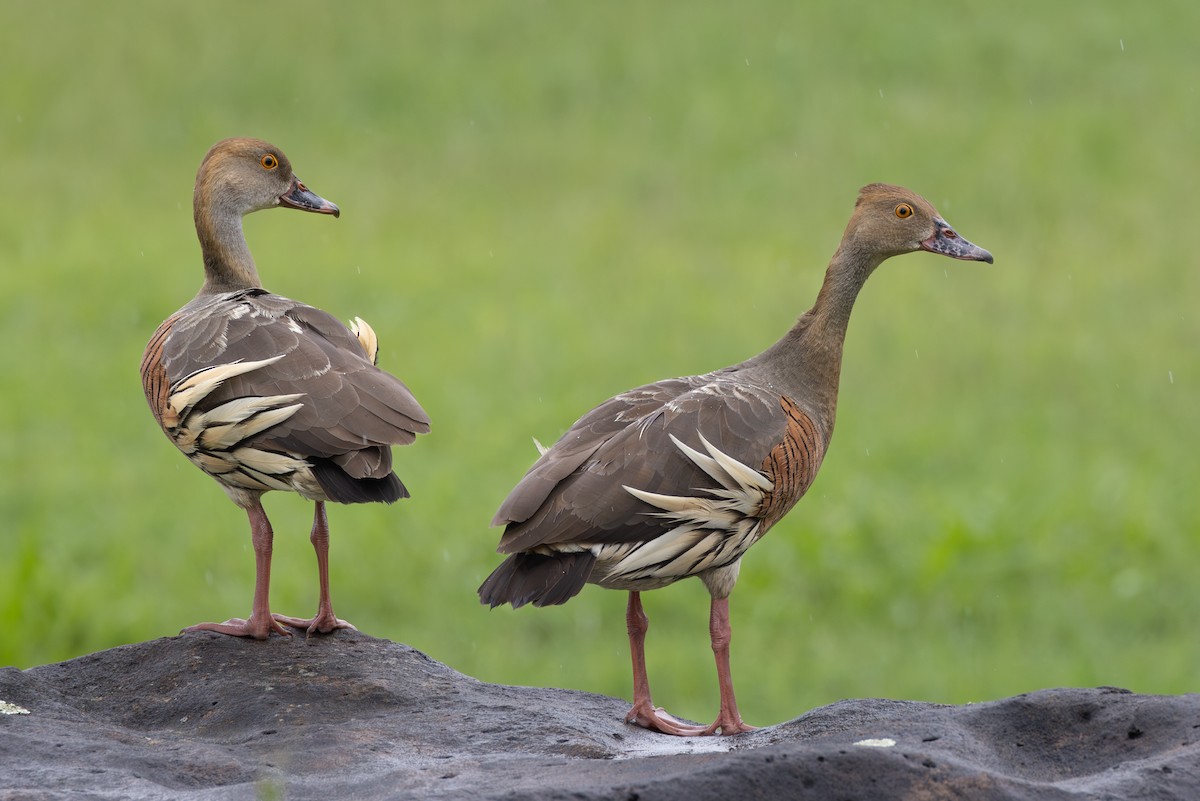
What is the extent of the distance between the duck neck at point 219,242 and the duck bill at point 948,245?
10.4ft

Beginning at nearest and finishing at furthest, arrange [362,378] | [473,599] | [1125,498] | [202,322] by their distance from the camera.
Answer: [362,378] → [202,322] → [473,599] → [1125,498]

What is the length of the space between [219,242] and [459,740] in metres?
3.00

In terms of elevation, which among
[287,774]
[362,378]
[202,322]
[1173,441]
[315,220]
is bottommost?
[287,774]

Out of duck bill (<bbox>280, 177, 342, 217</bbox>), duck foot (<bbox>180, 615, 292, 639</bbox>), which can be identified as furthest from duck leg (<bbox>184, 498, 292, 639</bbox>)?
duck bill (<bbox>280, 177, 342, 217</bbox>)

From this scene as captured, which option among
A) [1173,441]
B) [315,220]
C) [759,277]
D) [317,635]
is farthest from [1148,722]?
[315,220]

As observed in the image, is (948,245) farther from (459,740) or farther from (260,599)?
(260,599)

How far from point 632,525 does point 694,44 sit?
21689mm

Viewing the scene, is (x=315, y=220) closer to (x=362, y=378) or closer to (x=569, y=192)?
(x=569, y=192)

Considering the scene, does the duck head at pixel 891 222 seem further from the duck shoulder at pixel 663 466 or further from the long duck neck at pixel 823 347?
the duck shoulder at pixel 663 466

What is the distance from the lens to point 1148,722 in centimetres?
528

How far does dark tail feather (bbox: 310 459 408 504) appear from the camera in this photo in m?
6.01

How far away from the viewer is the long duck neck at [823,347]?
6.44m

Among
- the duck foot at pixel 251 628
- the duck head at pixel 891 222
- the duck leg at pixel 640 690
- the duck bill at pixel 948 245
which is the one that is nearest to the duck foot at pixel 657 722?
the duck leg at pixel 640 690

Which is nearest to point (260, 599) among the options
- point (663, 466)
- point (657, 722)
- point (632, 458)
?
point (657, 722)
